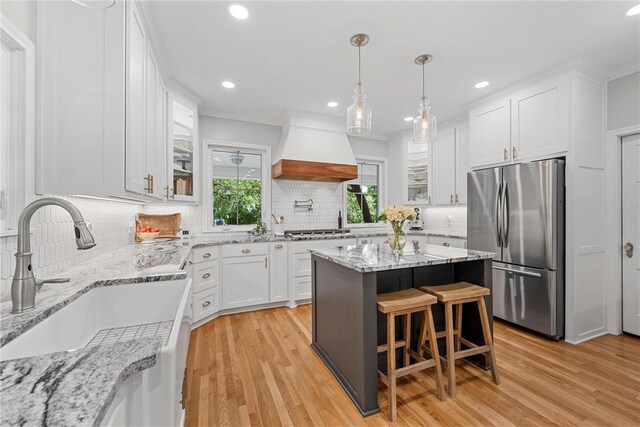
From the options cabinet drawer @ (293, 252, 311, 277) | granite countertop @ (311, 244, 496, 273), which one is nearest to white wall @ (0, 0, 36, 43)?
granite countertop @ (311, 244, 496, 273)

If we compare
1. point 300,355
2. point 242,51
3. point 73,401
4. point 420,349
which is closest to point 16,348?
point 73,401

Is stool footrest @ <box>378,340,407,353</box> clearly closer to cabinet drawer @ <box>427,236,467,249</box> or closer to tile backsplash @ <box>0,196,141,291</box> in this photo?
tile backsplash @ <box>0,196,141,291</box>

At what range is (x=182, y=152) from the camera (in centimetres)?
318

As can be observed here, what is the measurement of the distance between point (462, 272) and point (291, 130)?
2778 mm

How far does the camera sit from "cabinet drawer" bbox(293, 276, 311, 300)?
3748 mm

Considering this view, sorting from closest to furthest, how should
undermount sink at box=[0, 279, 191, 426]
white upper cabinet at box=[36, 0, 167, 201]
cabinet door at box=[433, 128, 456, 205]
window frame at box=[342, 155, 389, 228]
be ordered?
undermount sink at box=[0, 279, 191, 426] < white upper cabinet at box=[36, 0, 167, 201] < cabinet door at box=[433, 128, 456, 205] < window frame at box=[342, 155, 389, 228]

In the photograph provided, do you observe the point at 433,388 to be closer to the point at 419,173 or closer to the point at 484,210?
the point at 484,210

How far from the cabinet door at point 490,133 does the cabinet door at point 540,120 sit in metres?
0.08

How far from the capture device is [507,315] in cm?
302

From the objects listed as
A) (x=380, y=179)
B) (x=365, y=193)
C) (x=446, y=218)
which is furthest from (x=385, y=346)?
(x=380, y=179)

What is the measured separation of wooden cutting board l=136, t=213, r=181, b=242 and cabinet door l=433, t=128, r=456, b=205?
375cm

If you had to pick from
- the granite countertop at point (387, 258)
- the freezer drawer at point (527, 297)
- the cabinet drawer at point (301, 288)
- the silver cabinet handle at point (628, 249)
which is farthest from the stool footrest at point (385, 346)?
the silver cabinet handle at point (628, 249)

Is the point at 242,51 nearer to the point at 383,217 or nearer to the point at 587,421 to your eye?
the point at 383,217

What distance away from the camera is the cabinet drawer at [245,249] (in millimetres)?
3393
